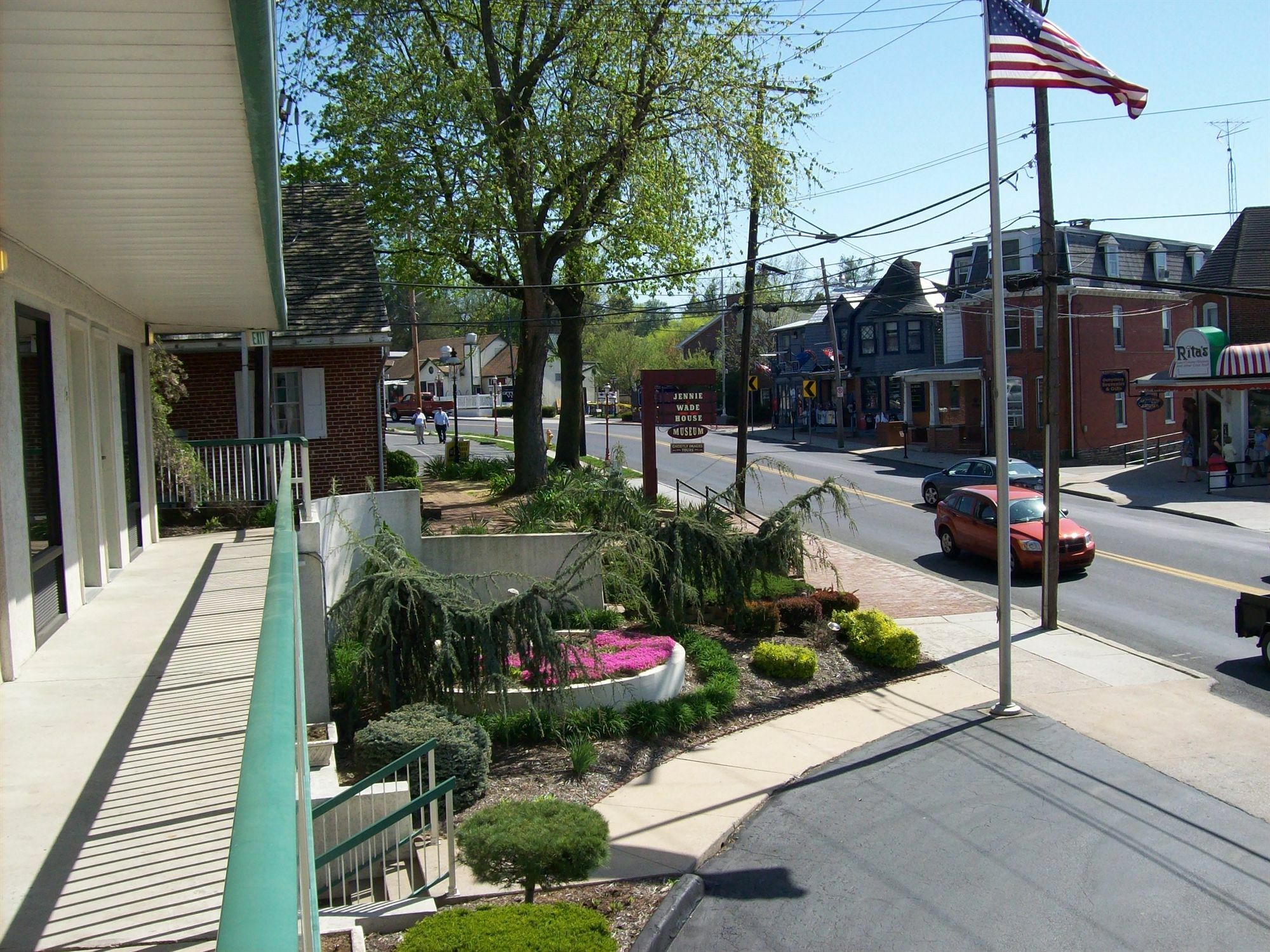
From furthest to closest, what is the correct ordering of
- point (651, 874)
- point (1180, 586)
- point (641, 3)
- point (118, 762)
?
point (641, 3)
point (1180, 586)
point (651, 874)
point (118, 762)

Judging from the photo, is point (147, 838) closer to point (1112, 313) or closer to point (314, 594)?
point (314, 594)

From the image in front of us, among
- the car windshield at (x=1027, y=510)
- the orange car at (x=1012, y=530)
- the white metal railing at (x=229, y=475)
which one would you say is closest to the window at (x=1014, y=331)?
the orange car at (x=1012, y=530)

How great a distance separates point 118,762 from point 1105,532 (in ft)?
77.2

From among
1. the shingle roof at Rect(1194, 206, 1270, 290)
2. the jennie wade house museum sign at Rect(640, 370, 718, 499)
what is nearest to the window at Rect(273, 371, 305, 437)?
the jennie wade house museum sign at Rect(640, 370, 718, 499)

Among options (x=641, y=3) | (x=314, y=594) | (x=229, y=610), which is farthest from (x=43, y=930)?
(x=641, y=3)

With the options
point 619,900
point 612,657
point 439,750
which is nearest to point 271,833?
point 619,900

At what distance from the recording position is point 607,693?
12.8 meters

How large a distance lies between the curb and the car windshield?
14.3 meters

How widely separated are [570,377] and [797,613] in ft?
51.9

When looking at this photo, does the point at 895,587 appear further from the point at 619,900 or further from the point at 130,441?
the point at 130,441

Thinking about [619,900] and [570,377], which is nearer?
[619,900]

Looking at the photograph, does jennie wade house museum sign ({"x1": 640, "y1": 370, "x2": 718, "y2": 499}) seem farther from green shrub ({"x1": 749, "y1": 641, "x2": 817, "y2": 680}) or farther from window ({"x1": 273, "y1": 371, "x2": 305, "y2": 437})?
green shrub ({"x1": 749, "y1": 641, "x2": 817, "y2": 680})

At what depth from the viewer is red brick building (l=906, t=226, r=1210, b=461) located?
1610 inches

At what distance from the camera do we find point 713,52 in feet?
77.9
